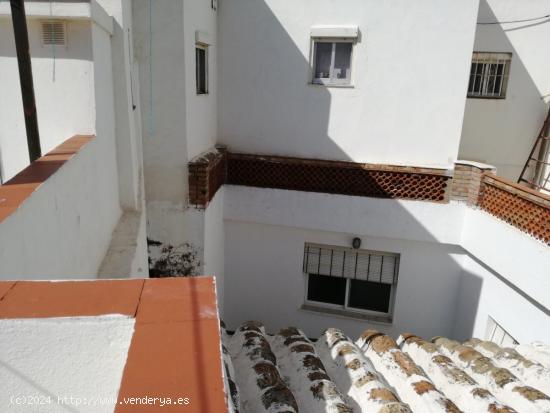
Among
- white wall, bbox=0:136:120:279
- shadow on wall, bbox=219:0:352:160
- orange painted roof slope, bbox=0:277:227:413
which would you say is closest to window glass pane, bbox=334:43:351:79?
shadow on wall, bbox=219:0:352:160

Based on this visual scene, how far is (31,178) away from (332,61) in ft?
16.8

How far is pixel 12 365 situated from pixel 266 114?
583 cm

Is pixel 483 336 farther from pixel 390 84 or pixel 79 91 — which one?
pixel 79 91

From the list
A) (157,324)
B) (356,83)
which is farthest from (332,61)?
(157,324)

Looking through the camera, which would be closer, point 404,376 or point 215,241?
point 404,376

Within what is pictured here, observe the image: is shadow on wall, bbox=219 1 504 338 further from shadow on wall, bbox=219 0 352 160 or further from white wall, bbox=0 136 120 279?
white wall, bbox=0 136 120 279

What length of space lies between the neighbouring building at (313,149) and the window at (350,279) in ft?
0.09

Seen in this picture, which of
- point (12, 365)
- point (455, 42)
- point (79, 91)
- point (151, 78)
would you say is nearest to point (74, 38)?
point (79, 91)

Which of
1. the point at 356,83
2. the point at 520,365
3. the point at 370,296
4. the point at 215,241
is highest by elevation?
the point at 356,83

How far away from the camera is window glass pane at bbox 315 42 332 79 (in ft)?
21.8

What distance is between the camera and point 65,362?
1.64 meters

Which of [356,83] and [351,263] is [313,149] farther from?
[351,263]

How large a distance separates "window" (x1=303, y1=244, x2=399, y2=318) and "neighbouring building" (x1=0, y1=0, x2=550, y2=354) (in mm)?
27

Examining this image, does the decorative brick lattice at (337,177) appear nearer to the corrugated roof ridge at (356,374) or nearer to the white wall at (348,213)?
the white wall at (348,213)
